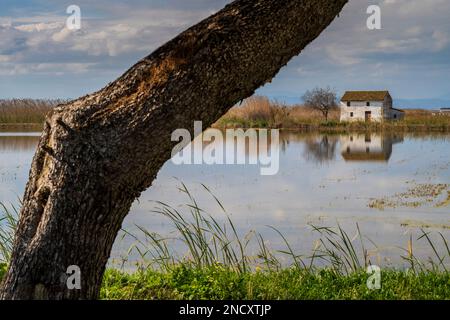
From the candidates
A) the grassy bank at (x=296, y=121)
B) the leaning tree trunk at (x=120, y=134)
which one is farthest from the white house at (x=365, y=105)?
the leaning tree trunk at (x=120, y=134)

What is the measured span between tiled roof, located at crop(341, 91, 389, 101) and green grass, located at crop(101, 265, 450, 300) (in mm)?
54721

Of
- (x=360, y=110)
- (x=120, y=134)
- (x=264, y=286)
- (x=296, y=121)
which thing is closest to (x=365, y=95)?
(x=360, y=110)

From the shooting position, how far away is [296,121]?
159 feet

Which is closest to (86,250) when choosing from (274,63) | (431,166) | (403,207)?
(274,63)

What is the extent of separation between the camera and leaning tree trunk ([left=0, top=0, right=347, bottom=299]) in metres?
3.89

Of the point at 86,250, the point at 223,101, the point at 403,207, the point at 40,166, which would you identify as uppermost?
the point at 223,101

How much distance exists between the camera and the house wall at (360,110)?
59250mm

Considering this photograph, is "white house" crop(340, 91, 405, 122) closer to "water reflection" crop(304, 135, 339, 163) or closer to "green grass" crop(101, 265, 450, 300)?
"water reflection" crop(304, 135, 339, 163)

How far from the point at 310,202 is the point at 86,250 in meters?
13.1

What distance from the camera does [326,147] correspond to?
36.2 meters

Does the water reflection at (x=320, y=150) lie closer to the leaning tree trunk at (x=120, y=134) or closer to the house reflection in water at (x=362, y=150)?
the house reflection in water at (x=362, y=150)

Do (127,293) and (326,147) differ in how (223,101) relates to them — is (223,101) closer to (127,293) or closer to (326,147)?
(127,293)

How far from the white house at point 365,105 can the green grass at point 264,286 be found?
53.9 meters

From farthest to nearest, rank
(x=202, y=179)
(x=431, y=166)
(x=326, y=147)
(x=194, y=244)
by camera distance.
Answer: (x=326, y=147)
(x=431, y=166)
(x=202, y=179)
(x=194, y=244)
